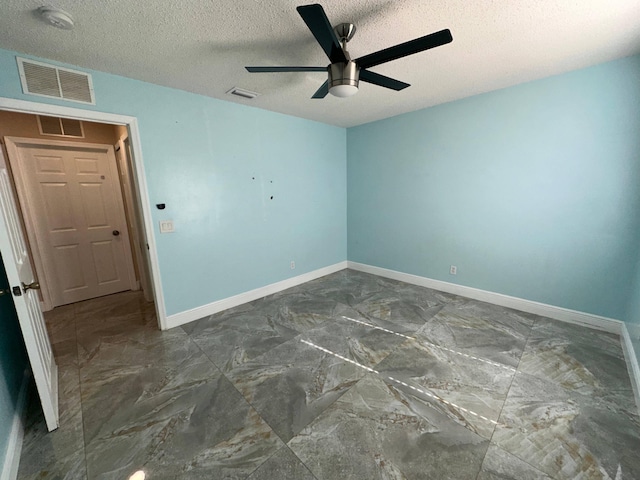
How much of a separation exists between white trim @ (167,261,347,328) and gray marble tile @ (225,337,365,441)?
1.11 meters

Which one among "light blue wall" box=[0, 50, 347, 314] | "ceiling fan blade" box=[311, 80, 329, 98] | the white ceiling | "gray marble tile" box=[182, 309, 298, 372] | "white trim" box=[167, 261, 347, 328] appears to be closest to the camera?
the white ceiling

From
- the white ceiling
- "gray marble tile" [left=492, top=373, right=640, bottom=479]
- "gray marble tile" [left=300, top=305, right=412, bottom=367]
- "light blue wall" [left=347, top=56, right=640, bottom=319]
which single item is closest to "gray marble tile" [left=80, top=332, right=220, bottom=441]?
"gray marble tile" [left=300, top=305, right=412, bottom=367]

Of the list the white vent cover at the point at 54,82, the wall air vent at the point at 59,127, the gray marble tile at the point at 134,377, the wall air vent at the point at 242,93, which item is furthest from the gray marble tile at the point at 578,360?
the wall air vent at the point at 59,127

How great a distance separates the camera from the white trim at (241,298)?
278 centimetres

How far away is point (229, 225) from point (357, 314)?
6.12 feet

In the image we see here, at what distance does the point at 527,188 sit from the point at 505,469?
2.60 m

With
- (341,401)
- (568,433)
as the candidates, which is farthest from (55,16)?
(568,433)

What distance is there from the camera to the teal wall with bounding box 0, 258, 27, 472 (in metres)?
1.36

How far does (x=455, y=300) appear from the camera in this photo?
3227mm

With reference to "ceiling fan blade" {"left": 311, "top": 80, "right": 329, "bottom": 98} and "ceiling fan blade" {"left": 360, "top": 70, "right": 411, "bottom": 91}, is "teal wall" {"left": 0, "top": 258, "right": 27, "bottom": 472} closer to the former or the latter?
"ceiling fan blade" {"left": 311, "top": 80, "right": 329, "bottom": 98}

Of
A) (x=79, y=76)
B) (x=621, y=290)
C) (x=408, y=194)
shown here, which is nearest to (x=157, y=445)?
(x=79, y=76)

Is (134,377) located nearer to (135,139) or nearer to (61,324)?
(61,324)

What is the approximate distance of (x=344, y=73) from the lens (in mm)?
1590

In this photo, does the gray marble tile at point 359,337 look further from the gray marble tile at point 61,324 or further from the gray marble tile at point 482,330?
the gray marble tile at point 61,324
